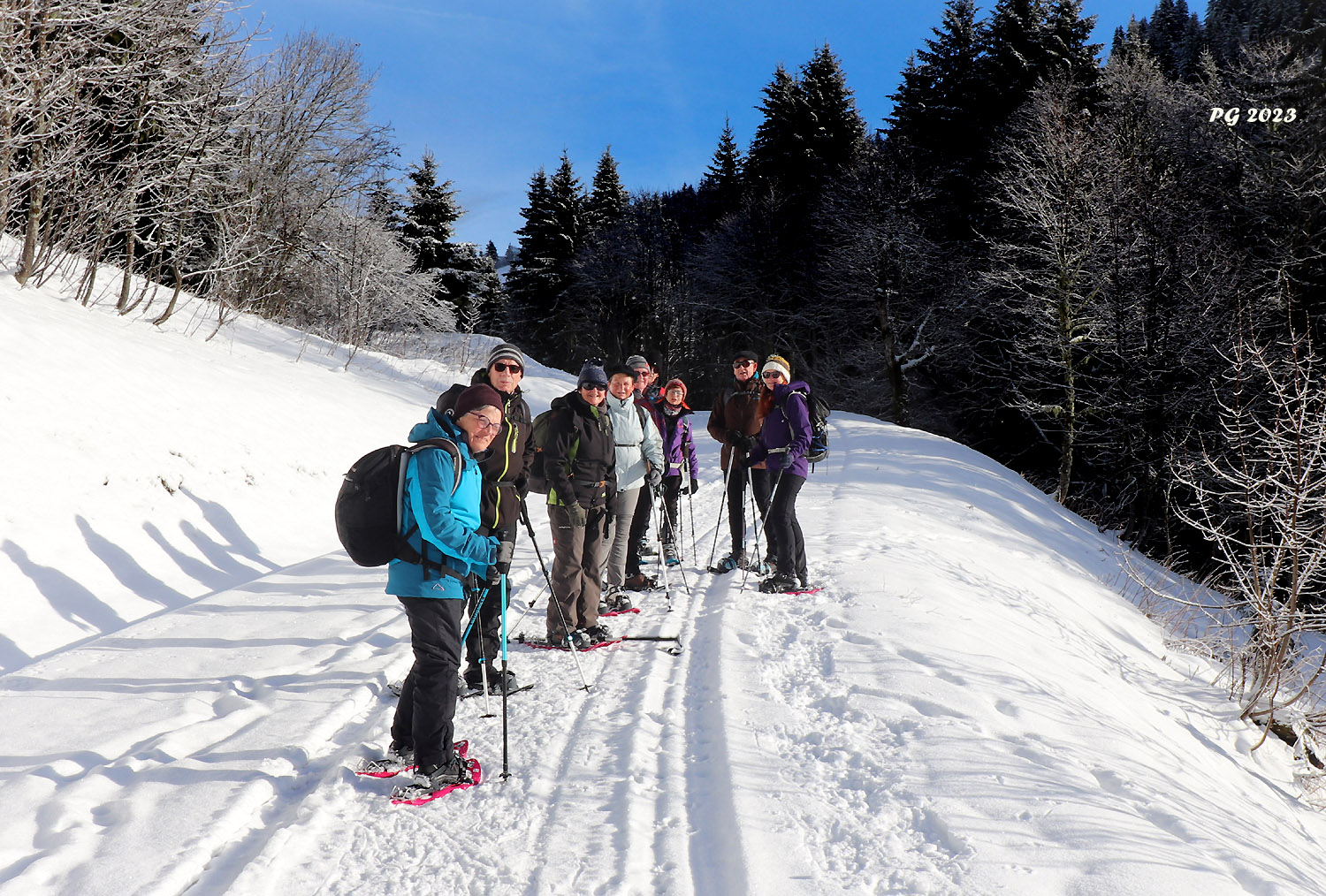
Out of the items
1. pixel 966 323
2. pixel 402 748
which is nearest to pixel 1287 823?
pixel 402 748

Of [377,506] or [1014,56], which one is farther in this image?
[1014,56]

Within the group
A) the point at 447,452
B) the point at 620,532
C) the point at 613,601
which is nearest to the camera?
the point at 447,452

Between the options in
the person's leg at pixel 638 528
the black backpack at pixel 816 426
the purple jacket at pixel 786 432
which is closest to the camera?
the purple jacket at pixel 786 432

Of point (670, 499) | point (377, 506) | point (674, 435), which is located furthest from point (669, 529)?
point (377, 506)

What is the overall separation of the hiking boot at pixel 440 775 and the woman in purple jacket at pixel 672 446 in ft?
14.4

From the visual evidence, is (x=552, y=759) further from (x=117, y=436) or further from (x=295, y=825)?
(x=117, y=436)

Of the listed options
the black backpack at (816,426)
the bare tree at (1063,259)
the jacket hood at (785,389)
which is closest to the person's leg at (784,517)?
the black backpack at (816,426)

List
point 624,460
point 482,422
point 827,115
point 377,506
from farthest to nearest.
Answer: point 827,115, point 624,460, point 482,422, point 377,506

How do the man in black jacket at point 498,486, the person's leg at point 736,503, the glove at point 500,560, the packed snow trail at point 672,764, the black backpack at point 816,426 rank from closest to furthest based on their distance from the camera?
the packed snow trail at point 672,764, the glove at point 500,560, the man in black jacket at point 498,486, the black backpack at point 816,426, the person's leg at point 736,503

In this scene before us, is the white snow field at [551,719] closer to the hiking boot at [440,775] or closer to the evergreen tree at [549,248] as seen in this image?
the hiking boot at [440,775]

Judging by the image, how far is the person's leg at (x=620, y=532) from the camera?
6.28 m

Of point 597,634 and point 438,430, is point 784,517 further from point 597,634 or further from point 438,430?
point 438,430

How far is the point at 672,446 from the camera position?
8227mm

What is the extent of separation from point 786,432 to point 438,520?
440 cm
